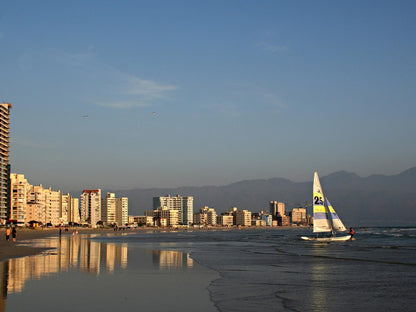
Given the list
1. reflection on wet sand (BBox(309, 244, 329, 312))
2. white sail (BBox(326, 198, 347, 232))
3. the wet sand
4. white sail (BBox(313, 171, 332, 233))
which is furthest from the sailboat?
the wet sand

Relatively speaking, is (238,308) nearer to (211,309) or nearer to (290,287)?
(211,309)

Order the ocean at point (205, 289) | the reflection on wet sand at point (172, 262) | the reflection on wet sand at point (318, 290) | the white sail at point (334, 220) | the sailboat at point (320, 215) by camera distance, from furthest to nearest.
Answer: the white sail at point (334, 220)
the sailboat at point (320, 215)
the reflection on wet sand at point (172, 262)
the reflection on wet sand at point (318, 290)
the ocean at point (205, 289)

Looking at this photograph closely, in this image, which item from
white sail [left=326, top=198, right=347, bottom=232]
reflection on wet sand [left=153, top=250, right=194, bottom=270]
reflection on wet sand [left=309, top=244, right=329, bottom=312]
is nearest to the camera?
reflection on wet sand [left=309, top=244, right=329, bottom=312]

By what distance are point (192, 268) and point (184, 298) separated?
39.1 ft

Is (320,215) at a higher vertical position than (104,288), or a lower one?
higher

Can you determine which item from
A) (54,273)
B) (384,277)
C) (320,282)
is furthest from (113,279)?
(384,277)

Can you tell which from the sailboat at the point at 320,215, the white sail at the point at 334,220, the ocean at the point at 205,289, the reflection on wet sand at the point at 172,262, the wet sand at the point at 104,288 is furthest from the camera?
the white sail at the point at 334,220

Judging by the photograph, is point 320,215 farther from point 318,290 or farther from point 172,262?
point 318,290

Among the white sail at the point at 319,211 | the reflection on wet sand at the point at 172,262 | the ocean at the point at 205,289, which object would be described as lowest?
the reflection on wet sand at the point at 172,262

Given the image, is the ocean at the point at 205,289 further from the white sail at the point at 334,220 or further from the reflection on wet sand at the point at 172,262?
the white sail at the point at 334,220

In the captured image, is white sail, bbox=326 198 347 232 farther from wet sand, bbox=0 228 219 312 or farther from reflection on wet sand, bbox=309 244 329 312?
wet sand, bbox=0 228 219 312

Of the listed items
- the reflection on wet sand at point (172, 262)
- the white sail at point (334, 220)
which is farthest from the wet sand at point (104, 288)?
the white sail at point (334, 220)

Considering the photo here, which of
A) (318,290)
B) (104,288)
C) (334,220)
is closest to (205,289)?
(104,288)

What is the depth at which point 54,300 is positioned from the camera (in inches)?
648
